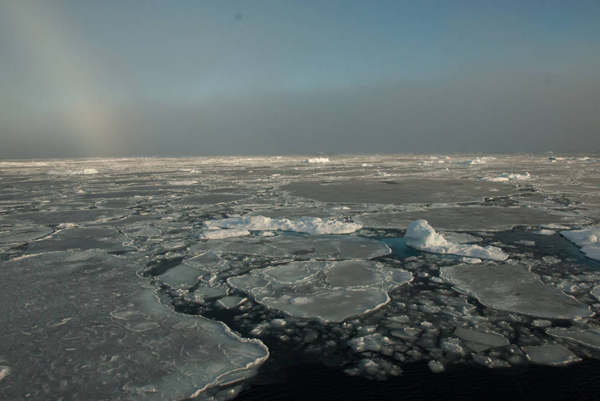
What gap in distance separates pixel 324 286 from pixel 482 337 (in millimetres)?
1949

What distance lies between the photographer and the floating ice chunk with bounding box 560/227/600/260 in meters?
5.94

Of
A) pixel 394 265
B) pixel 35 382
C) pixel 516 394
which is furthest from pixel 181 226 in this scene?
pixel 516 394

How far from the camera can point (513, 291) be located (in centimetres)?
447

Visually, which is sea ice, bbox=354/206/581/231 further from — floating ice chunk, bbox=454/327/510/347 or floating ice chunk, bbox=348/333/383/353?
floating ice chunk, bbox=348/333/383/353

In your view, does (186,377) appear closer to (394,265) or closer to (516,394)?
(516,394)

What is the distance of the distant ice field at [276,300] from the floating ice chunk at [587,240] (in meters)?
0.04

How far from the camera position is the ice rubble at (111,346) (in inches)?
107

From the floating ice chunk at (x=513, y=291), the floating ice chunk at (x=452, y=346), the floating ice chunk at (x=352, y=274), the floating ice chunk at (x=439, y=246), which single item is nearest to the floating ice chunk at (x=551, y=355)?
the floating ice chunk at (x=452, y=346)

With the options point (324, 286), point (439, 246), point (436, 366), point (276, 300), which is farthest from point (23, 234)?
point (436, 366)

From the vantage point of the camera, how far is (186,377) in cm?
284

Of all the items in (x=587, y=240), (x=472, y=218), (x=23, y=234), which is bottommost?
(x=23, y=234)

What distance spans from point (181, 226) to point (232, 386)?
6.49 m

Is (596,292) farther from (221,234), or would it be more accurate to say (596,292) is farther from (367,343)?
(221,234)

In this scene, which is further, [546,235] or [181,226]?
[181,226]
